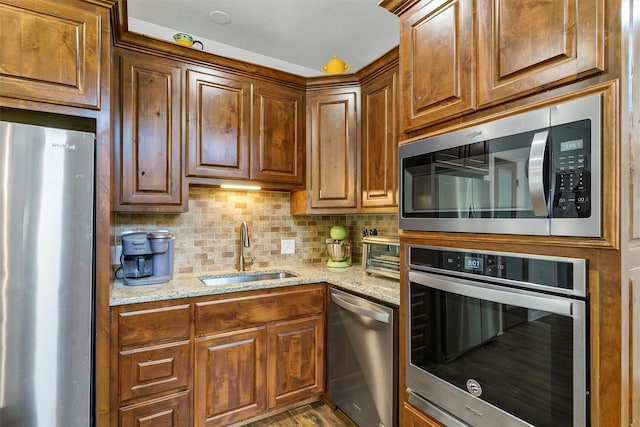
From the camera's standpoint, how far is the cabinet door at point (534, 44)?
0.85 m

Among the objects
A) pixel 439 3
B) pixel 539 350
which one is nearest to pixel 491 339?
pixel 539 350

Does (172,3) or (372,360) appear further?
(172,3)

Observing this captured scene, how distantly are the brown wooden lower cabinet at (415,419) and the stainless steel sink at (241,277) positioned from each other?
1216mm

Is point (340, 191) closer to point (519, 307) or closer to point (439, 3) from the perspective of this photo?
point (439, 3)

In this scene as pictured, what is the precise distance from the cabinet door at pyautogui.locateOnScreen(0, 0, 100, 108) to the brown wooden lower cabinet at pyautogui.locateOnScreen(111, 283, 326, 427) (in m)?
1.06

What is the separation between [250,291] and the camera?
77.6 inches

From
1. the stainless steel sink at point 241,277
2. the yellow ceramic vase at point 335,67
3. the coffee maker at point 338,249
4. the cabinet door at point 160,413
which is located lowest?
the cabinet door at point 160,413

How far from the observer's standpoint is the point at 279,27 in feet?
7.57

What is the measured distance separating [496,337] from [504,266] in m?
0.25

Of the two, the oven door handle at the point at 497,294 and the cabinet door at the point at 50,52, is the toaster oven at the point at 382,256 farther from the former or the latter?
the cabinet door at the point at 50,52

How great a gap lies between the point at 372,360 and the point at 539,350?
98cm

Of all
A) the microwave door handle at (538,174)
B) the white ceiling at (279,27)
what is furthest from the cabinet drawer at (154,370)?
the white ceiling at (279,27)

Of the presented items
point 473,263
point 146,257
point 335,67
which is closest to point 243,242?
point 146,257

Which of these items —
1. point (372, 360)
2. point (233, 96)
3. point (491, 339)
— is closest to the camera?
point (491, 339)
